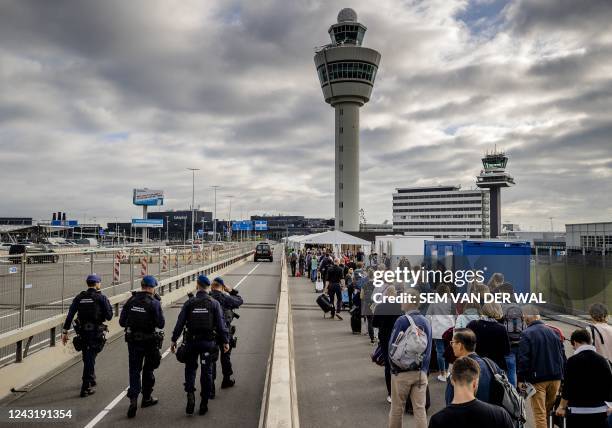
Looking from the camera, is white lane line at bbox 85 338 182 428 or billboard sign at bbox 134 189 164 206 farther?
billboard sign at bbox 134 189 164 206

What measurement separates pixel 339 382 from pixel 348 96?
8413 centimetres

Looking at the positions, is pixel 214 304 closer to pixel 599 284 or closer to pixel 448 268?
pixel 448 268

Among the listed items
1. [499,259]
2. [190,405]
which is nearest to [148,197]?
[499,259]

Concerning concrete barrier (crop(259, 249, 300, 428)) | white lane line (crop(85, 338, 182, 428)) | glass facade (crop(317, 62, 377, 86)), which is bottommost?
white lane line (crop(85, 338, 182, 428))

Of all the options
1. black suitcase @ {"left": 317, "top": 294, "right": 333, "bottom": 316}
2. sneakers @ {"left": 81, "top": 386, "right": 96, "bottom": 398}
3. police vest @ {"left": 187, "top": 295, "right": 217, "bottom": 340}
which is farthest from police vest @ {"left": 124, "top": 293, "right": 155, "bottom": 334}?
black suitcase @ {"left": 317, "top": 294, "right": 333, "bottom": 316}

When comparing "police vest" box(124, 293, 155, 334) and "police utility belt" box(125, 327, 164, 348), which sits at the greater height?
"police vest" box(124, 293, 155, 334)

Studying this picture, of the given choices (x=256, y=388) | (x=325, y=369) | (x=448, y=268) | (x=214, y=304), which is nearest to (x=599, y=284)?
(x=448, y=268)

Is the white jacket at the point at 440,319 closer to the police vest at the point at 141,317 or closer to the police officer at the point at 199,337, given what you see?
the police officer at the point at 199,337

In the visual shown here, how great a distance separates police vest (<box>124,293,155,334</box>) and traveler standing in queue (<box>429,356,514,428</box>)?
4.99 metres

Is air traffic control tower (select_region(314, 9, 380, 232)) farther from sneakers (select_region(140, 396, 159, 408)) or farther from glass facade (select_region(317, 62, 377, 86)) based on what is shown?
sneakers (select_region(140, 396, 159, 408))

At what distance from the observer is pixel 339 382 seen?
28.8 ft

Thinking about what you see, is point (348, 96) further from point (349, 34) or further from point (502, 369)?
point (502, 369)

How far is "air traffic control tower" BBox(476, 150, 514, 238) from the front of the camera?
480ft

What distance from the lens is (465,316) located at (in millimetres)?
7441
